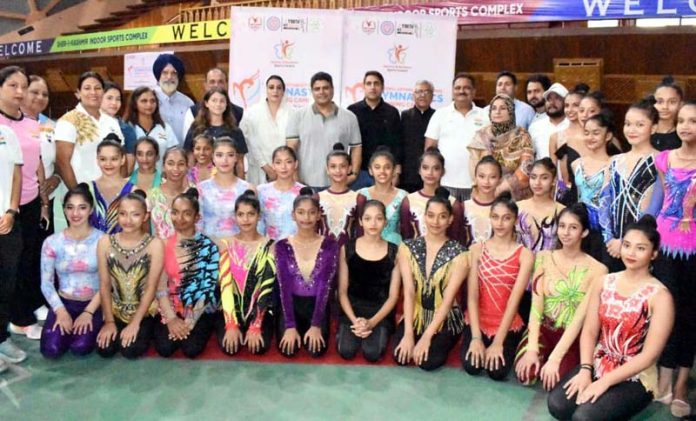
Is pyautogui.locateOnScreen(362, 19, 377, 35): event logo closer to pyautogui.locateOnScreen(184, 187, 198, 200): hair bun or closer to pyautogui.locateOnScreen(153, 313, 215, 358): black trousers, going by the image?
pyautogui.locateOnScreen(184, 187, 198, 200): hair bun

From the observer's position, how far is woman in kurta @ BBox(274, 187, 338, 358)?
3551mm

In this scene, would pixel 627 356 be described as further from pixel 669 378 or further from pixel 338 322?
pixel 338 322

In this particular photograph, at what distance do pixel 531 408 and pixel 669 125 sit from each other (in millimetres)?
1609

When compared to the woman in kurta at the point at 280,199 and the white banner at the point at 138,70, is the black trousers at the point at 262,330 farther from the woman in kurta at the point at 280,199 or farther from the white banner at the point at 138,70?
the white banner at the point at 138,70

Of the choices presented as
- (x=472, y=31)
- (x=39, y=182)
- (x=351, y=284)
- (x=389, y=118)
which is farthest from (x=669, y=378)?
(x=472, y=31)

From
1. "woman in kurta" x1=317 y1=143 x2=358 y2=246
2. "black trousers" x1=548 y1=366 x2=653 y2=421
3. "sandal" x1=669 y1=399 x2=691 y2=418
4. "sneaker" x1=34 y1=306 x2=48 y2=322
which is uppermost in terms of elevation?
"woman in kurta" x1=317 y1=143 x2=358 y2=246

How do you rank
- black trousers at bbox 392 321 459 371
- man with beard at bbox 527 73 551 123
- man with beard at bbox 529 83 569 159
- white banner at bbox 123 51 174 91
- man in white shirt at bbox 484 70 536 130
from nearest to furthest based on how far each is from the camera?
1. black trousers at bbox 392 321 459 371
2. man with beard at bbox 529 83 569 159
3. man in white shirt at bbox 484 70 536 130
4. man with beard at bbox 527 73 551 123
5. white banner at bbox 123 51 174 91

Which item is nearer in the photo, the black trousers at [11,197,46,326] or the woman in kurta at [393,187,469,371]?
the woman in kurta at [393,187,469,371]

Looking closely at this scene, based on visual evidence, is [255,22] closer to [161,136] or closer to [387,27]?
[387,27]

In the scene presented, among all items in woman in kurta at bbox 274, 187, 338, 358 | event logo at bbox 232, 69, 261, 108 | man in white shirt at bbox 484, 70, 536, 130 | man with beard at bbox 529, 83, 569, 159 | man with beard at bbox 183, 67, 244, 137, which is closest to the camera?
woman in kurta at bbox 274, 187, 338, 358

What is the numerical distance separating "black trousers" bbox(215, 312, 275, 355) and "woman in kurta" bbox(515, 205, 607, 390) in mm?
1310

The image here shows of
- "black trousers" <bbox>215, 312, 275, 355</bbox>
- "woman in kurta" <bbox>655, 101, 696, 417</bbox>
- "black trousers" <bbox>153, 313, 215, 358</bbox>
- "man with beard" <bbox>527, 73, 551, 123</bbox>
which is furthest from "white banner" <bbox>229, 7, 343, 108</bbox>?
"woman in kurta" <bbox>655, 101, 696, 417</bbox>

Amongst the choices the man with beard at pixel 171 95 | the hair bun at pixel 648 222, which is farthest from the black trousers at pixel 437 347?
the man with beard at pixel 171 95

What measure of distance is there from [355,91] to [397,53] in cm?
50
